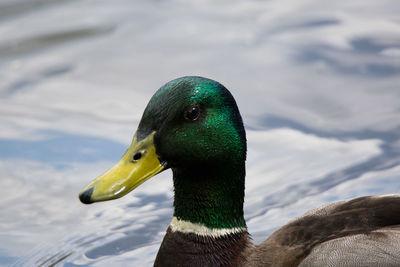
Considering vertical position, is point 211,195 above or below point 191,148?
below

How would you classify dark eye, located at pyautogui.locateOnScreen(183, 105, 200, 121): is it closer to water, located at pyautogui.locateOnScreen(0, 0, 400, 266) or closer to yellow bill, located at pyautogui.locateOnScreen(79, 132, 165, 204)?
yellow bill, located at pyautogui.locateOnScreen(79, 132, 165, 204)

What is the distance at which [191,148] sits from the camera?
425 centimetres

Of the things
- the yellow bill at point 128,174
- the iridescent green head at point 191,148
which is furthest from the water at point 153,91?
the yellow bill at point 128,174

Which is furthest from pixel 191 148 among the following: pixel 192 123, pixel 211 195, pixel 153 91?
pixel 153 91

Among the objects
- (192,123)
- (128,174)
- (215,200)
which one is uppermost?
(192,123)

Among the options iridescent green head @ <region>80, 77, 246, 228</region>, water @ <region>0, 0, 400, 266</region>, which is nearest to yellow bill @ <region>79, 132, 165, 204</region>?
iridescent green head @ <region>80, 77, 246, 228</region>

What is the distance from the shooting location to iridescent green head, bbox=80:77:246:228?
4.19m

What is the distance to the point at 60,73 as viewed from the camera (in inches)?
327

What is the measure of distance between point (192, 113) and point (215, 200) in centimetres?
51

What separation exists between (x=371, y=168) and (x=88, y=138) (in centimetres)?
242

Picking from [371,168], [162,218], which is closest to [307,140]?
[371,168]

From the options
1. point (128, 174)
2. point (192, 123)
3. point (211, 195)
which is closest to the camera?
point (128, 174)

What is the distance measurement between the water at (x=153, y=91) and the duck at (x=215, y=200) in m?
1.11

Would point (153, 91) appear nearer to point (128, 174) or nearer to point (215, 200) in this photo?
point (215, 200)
